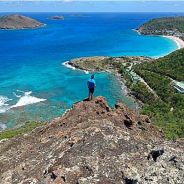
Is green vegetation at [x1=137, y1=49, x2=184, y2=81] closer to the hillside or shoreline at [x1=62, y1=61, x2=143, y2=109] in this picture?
the hillside

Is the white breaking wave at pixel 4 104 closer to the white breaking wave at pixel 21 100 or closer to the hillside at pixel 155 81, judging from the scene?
the white breaking wave at pixel 21 100

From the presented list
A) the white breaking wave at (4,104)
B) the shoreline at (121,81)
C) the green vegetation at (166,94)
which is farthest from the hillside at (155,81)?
the white breaking wave at (4,104)

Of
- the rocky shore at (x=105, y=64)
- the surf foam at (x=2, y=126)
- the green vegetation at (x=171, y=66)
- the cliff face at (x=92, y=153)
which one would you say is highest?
the cliff face at (x=92, y=153)

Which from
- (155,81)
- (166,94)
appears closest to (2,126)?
(166,94)

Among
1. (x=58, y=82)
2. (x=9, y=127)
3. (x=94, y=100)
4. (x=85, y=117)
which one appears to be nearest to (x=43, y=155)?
(x=85, y=117)

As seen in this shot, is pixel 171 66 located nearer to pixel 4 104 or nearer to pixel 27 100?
pixel 27 100

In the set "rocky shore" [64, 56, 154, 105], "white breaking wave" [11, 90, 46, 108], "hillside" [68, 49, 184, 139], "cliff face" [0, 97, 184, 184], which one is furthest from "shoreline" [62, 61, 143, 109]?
"cliff face" [0, 97, 184, 184]

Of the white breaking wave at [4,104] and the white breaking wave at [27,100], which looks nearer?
the white breaking wave at [4,104]
